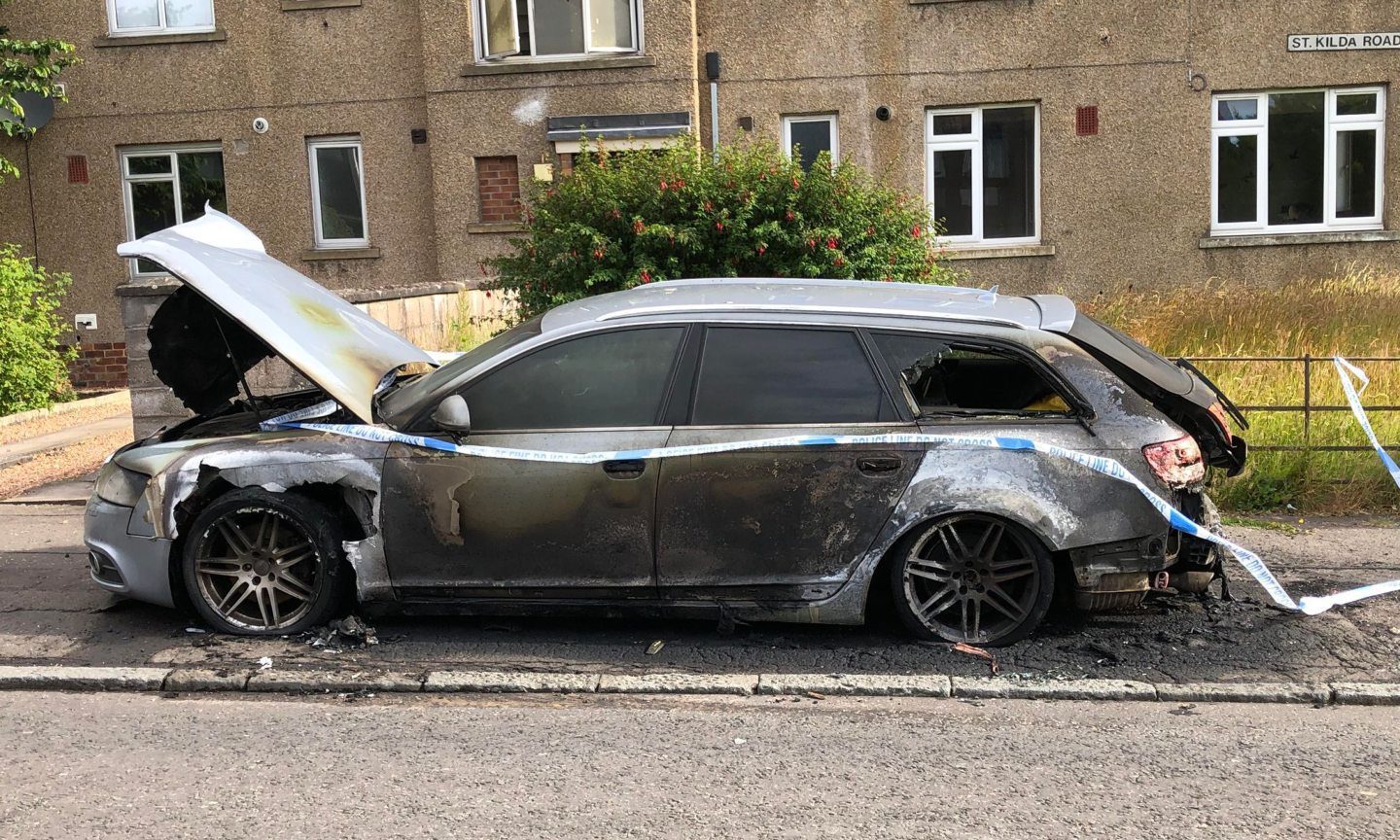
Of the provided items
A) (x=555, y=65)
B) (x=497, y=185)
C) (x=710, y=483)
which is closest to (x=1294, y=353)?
(x=710, y=483)

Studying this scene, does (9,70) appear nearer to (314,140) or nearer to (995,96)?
(314,140)

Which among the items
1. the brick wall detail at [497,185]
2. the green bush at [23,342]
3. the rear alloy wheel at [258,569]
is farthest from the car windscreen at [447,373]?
the brick wall detail at [497,185]

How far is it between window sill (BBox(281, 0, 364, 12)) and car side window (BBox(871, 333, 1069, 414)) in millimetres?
13010

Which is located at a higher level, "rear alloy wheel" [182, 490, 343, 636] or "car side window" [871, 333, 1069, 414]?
"car side window" [871, 333, 1069, 414]

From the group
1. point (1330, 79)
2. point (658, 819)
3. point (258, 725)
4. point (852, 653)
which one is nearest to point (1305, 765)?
point (852, 653)

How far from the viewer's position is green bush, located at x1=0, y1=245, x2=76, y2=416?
1252cm

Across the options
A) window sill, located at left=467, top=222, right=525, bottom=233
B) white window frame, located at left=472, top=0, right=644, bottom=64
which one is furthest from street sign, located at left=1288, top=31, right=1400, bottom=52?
window sill, located at left=467, top=222, right=525, bottom=233

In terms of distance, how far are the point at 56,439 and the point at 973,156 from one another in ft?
36.8

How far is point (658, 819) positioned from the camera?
4.05 meters

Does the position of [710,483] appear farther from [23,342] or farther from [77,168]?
[77,168]

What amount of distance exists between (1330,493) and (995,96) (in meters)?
9.34

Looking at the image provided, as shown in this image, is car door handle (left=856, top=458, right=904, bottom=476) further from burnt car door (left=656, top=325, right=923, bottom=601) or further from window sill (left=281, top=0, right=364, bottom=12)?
window sill (left=281, top=0, right=364, bottom=12)

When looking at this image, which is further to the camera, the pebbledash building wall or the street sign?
the pebbledash building wall

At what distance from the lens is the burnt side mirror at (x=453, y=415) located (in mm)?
5484
